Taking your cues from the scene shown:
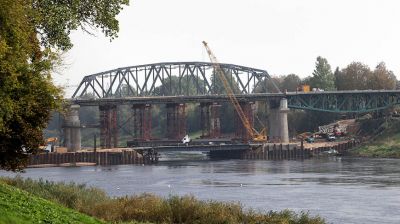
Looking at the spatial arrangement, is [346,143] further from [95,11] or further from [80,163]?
[95,11]

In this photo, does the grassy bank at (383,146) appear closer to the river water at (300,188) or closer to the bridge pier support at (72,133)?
the river water at (300,188)

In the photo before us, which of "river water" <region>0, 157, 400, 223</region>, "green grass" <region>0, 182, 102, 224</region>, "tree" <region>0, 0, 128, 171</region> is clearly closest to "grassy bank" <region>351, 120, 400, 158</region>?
"river water" <region>0, 157, 400, 223</region>

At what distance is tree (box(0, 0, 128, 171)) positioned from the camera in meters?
35.2

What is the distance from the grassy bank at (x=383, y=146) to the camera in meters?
178

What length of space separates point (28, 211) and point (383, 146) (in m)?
162

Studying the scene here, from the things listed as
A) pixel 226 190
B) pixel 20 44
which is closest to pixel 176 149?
pixel 226 190

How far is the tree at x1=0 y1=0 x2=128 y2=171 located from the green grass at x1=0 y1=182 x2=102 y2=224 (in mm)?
3306

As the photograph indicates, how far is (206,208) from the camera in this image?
4881cm

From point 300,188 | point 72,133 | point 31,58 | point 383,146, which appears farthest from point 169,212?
point 72,133

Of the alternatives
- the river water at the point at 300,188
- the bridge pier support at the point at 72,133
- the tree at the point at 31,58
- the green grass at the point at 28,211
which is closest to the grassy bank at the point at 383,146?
the river water at the point at 300,188

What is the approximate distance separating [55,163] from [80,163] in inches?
232

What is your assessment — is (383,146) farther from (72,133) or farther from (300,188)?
(300,188)

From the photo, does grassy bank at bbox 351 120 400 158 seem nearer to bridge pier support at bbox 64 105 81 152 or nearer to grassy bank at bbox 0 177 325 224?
bridge pier support at bbox 64 105 81 152

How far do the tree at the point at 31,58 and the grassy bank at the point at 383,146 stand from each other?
137045mm
